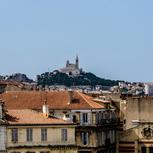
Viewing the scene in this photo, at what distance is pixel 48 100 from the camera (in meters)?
95.8

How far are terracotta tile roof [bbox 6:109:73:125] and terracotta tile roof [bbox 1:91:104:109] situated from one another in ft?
26.1

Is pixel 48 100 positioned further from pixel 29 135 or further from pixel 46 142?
pixel 29 135

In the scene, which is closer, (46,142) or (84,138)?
(46,142)

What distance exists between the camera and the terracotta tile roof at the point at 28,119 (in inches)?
3265

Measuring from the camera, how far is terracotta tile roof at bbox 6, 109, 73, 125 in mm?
82938

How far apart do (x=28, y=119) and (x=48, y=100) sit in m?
12.2

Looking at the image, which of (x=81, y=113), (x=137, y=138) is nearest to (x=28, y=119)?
(x=81, y=113)

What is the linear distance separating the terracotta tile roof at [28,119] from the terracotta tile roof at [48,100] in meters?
7.94

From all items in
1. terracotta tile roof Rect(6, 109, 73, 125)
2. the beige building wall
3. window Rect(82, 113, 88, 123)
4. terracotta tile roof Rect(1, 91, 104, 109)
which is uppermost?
terracotta tile roof Rect(1, 91, 104, 109)

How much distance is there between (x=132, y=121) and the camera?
100 m

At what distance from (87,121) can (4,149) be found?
12.9 m

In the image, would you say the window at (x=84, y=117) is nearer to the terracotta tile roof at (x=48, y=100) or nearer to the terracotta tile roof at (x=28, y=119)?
the terracotta tile roof at (x=48, y=100)

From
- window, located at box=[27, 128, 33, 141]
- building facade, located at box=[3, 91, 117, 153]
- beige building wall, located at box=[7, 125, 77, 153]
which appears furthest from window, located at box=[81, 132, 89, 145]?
window, located at box=[27, 128, 33, 141]

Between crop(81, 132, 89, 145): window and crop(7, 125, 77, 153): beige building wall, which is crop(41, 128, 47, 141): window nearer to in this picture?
crop(7, 125, 77, 153): beige building wall
